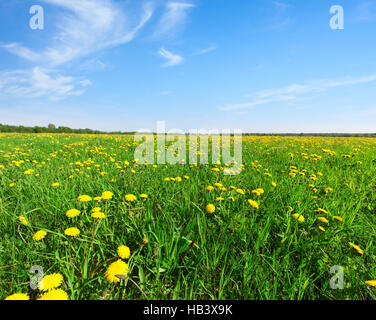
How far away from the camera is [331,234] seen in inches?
59.1

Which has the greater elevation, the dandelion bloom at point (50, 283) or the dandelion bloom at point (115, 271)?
the dandelion bloom at point (115, 271)

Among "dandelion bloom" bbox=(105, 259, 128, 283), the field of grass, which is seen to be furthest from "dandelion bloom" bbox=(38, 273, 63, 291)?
"dandelion bloom" bbox=(105, 259, 128, 283)

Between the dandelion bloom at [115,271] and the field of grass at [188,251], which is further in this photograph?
the field of grass at [188,251]

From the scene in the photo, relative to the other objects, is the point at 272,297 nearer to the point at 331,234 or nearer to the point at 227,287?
the point at 227,287

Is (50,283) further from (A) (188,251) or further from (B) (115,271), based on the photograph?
(A) (188,251)

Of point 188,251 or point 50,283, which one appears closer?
point 50,283

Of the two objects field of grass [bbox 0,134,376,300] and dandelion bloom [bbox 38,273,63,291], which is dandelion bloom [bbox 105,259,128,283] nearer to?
field of grass [bbox 0,134,376,300]

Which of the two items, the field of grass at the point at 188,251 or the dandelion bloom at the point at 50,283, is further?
the field of grass at the point at 188,251

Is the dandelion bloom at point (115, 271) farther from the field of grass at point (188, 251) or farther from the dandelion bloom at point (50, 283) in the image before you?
the dandelion bloom at point (50, 283)

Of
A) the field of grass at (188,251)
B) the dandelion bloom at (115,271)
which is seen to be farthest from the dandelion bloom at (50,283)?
the dandelion bloom at (115,271)

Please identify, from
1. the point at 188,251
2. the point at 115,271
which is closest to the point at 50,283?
the point at 115,271

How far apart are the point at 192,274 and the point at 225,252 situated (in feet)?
0.93
